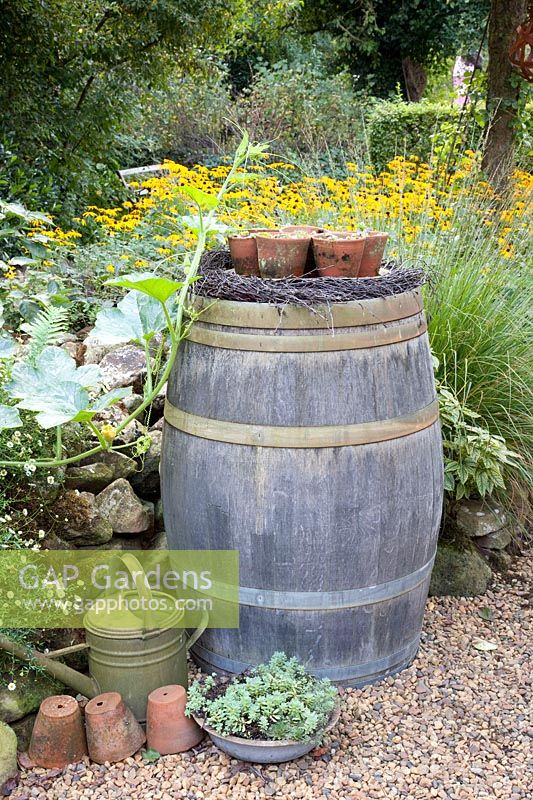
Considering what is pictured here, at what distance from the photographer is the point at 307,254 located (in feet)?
6.79

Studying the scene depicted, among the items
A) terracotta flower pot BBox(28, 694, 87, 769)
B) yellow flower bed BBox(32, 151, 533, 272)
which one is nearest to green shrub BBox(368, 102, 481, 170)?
yellow flower bed BBox(32, 151, 533, 272)

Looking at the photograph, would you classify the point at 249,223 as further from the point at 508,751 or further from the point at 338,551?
the point at 508,751

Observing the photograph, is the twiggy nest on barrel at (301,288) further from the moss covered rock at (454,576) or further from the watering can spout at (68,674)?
the moss covered rock at (454,576)

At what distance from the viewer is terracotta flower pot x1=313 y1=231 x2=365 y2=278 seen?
1968 mm

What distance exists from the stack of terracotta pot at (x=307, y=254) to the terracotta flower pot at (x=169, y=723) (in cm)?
106

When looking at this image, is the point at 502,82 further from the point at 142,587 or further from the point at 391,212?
the point at 142,587

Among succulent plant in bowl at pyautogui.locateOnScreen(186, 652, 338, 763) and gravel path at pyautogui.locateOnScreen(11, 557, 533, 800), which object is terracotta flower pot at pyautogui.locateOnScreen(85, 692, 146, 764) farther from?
succulent plant in bowl at pyautogui.locateOnScreen(186, 652, 338, 763)

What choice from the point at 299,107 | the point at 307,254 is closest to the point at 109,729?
the point at 307,254

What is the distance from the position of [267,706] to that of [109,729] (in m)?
0.38

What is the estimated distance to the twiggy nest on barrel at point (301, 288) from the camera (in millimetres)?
1841

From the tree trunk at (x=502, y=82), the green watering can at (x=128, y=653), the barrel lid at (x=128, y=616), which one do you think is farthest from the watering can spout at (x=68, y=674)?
the tree trunk at (x=502, y=82)

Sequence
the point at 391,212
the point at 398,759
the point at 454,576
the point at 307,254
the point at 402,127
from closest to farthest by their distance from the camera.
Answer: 1. the point at 398,759
2. the point at 307,254
3. the point at 454,576
4. the point at 391,212
5. the point at 402,127

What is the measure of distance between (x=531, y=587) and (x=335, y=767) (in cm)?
122

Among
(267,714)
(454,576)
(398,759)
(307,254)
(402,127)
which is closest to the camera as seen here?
(267,714)
